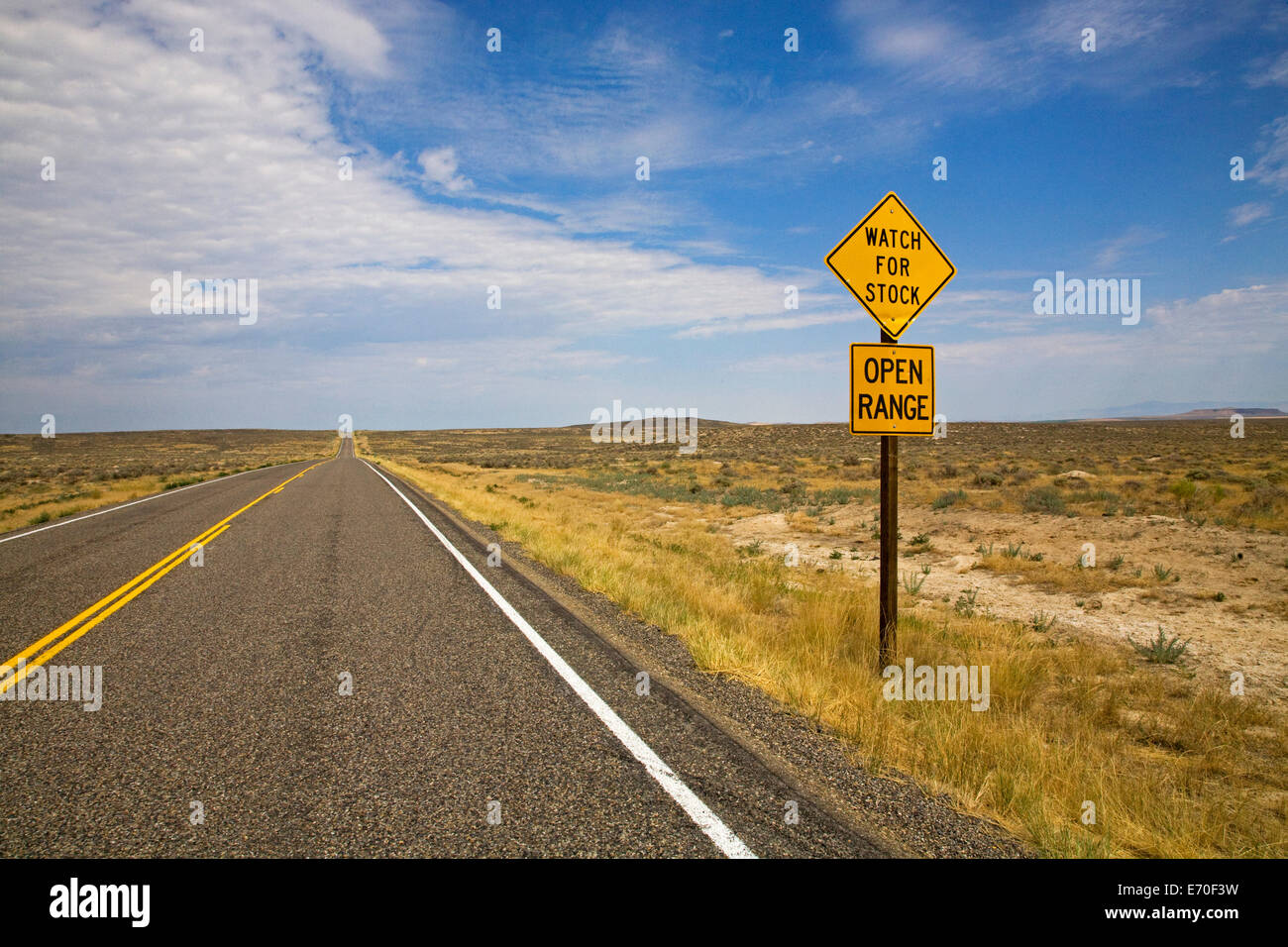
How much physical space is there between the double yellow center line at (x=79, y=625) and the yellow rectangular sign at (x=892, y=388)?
23.5ft

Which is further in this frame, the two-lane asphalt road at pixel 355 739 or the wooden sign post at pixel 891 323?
the wooden sign post at pixel 891 323

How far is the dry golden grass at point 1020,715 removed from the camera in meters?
3.50

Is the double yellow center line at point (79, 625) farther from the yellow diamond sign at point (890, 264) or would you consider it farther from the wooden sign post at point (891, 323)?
the yellow diamond sign at point (890, 264)

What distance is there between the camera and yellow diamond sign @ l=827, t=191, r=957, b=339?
584 centimetres

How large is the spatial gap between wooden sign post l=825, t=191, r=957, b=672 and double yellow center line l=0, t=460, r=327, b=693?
7.25 m

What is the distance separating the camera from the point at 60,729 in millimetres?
4316

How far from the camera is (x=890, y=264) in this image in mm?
5906

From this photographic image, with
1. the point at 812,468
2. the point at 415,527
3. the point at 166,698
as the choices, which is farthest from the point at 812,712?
the point at 812,468

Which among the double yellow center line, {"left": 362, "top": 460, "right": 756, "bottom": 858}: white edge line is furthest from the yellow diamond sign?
the double yellow center line

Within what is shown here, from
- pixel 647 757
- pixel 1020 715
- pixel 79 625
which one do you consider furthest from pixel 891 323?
pixel 79 625

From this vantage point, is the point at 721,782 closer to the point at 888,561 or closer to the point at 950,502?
the point at 888,561

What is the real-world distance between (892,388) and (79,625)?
8425 mm

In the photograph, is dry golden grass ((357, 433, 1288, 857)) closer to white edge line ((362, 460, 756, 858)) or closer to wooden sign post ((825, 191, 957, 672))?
wooden sign post ((825, 191, 957, 672))

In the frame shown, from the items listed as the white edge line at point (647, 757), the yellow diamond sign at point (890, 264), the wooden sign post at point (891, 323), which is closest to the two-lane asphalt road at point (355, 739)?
the white edge line at point (647, 757)
